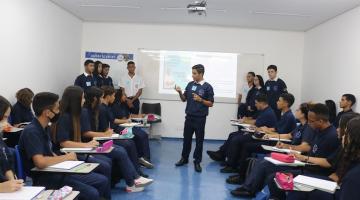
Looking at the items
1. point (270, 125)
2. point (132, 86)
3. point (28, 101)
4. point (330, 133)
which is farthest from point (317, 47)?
point (28, 101)

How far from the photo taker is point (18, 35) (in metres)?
5.23

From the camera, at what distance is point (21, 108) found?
196 inches

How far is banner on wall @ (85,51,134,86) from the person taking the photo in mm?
8117

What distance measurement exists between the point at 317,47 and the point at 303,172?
463cm

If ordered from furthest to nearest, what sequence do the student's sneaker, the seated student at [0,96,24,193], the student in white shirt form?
the student in white shirt, the student's sneaker, the seated student at [0,96,24,193]

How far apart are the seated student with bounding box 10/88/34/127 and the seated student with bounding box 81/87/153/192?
57.8 inches

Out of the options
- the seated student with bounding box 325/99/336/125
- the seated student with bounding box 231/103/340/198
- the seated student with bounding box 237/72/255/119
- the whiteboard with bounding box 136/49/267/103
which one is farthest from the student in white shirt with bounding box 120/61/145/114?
the seated student with bounding box 231/103/340/198

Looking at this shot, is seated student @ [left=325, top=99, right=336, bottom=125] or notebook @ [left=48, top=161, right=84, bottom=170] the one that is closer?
notebook @ [left=48, top=161, right=84, bottom=170]

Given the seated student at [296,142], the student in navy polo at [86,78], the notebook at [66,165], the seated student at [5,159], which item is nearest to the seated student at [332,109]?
the seated student at [296,142]

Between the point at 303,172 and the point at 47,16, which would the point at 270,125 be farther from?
the point at 47,16

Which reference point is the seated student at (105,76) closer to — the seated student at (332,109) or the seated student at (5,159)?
the seated student at (332,109)

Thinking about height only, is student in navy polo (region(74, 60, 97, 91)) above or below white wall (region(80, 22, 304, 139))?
below

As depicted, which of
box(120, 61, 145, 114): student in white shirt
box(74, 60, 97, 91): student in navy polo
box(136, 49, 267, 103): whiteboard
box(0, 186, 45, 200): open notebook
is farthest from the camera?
box(136, 49, 267, 103): whiteboard

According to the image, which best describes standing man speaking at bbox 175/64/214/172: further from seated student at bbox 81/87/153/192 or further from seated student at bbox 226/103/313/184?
seated student at bbox 81/87/153/192
